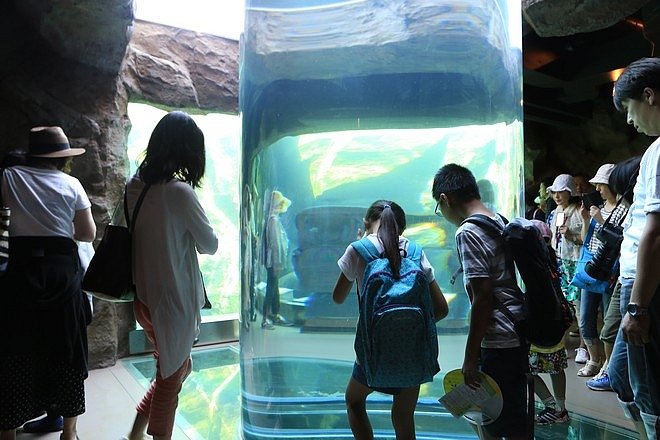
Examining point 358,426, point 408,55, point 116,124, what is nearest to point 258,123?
point 408,55

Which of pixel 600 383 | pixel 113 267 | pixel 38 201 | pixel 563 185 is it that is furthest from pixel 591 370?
pixel 38 201

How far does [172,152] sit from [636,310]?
1598mm

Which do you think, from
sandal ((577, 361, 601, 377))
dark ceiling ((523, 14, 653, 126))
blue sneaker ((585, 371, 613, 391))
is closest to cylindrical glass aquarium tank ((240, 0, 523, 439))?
blue sneaker ((585, 371, 613, 391))

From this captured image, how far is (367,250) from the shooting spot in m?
1.80

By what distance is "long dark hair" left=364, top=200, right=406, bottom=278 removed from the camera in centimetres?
172

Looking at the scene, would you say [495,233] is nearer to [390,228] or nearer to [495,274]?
[495,274]

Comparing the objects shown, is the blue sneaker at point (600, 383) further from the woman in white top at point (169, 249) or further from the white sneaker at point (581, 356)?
the woman in white top at point (169, 249)

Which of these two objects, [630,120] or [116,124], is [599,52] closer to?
[630,120]

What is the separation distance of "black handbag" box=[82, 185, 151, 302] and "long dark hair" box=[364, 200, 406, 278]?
863 mm

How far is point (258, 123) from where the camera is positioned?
2.46 metres

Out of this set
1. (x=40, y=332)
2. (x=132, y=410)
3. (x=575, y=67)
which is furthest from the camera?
(x=575, y=67)

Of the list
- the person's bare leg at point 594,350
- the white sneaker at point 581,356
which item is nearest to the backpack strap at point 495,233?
the person's bare leg at point 594,350

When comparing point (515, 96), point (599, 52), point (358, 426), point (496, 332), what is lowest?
point (358, 426)

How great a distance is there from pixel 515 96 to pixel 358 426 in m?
1.70
